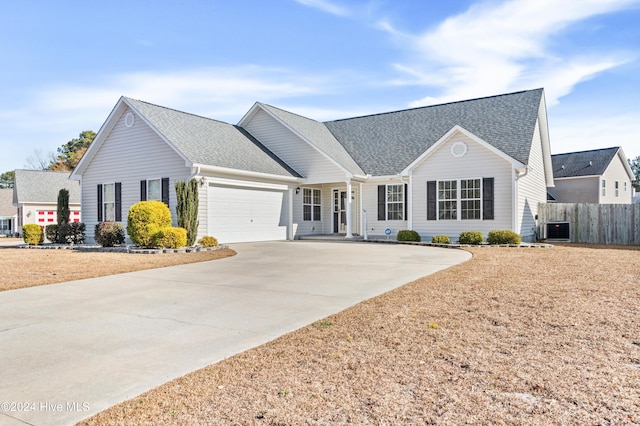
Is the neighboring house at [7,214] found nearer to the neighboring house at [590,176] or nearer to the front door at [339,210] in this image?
the front door at [339,210]

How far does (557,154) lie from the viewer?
3350cm

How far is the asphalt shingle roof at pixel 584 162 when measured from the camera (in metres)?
29.9

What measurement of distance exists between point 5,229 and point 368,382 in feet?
167

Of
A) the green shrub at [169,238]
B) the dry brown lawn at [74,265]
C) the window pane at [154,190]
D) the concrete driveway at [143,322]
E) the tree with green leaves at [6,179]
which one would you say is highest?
the tree with green leaves at [6,179]

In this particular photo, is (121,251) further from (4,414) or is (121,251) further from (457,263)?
(4,414)

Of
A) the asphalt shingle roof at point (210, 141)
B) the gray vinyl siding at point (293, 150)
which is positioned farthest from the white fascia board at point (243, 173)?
the gray vinyl siding at point (293, 150)

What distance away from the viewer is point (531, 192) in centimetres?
1955

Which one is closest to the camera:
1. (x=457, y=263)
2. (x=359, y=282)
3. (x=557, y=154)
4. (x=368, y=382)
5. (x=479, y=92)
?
(x=368, y=382)

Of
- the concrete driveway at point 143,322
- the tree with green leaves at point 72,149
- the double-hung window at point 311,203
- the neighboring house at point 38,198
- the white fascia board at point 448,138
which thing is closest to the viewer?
the concrete driveway at point 143,322

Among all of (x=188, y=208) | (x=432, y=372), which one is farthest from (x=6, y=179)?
(x=432, y=372)

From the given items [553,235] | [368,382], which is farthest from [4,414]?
[553,235]

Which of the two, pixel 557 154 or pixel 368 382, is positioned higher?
pixel 557 154

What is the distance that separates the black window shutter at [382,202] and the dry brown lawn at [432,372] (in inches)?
542

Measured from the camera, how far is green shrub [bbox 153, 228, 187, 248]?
14433 millimetres
